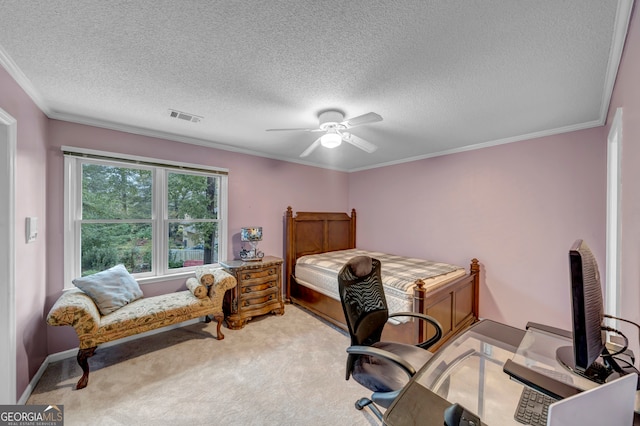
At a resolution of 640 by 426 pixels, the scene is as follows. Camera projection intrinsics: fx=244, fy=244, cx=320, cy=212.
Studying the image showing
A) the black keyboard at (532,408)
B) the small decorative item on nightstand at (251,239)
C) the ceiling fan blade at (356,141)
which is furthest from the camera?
the small decorative item on nightstand at (251,239)

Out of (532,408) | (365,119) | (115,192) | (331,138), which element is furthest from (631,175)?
(115,192)

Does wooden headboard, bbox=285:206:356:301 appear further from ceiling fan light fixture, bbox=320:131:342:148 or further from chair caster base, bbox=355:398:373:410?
chair caster base, bbox=355:398:373:410

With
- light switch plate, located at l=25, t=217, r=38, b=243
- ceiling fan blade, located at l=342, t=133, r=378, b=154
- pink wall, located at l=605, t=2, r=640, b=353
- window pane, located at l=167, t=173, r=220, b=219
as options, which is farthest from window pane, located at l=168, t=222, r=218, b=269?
pink wall, located at l=605, t=2, r=640, b=353

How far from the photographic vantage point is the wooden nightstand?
10.1ft

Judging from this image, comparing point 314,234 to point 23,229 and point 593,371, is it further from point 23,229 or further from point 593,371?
point 593,371

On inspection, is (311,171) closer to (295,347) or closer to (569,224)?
(295,347)

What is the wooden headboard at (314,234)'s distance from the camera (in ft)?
13.2

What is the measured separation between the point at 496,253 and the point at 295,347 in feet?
8.99

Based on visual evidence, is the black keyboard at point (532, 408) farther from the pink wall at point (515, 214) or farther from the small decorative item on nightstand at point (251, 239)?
the small decorative item on nightstand at point (251, 239)

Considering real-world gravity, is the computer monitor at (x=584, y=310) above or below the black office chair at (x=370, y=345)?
above

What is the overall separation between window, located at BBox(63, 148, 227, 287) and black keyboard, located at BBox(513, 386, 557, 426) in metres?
3.39

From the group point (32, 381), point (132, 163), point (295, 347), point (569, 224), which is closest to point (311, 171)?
A: point (132, 163)

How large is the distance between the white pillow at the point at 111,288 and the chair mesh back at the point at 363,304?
7.48 feet

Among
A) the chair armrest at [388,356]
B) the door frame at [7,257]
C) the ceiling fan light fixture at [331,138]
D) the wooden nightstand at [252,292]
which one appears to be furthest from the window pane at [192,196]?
the chair armrest at [388,356]
